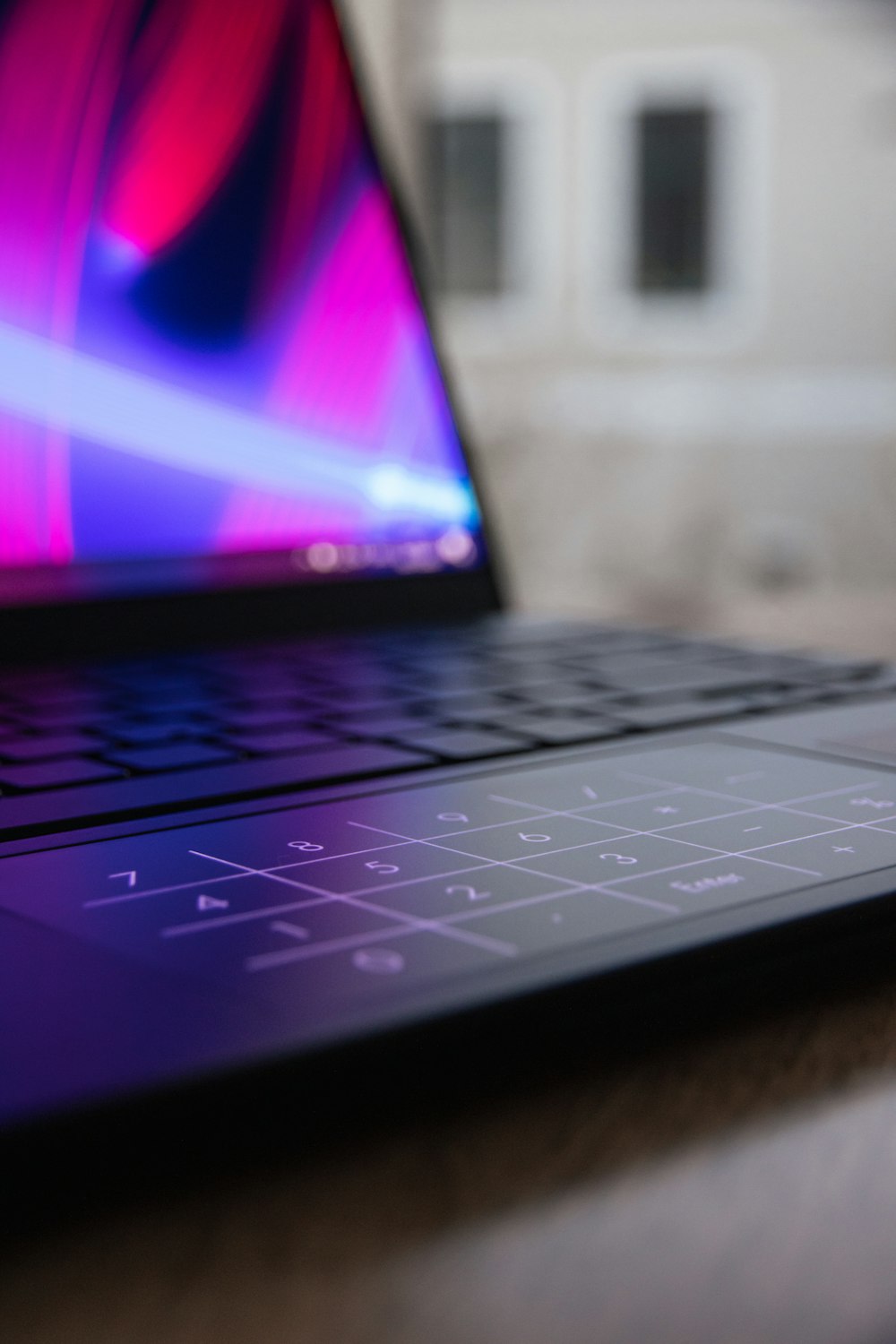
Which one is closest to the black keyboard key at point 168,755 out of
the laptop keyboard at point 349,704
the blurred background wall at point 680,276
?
the laptop keyboard at point 349,704

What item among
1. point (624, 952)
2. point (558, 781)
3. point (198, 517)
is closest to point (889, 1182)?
point (624, 952)

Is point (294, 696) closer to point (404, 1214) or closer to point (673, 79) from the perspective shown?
point (404, 1214)

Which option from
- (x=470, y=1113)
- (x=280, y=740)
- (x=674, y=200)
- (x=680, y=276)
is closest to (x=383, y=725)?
(x=280, y=740)

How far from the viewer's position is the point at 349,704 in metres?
0.54

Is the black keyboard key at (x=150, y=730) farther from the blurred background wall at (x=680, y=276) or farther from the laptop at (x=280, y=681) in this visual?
the blurred background wall at (x=680, y=276)

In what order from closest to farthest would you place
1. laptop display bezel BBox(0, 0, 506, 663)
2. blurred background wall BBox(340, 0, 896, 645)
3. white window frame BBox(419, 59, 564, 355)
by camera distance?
laptop display bezel BBox(0, 0, 506, 663), blurred background wall BBox(340, 0, 896, 645), white window frame BBox(419, 59, 564, 355)

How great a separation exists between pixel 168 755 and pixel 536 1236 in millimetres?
270

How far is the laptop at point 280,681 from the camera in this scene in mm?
244

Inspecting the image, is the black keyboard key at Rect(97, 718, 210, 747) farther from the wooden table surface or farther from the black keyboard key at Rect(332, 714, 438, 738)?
the wooden table surface

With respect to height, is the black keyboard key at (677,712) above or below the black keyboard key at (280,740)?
below

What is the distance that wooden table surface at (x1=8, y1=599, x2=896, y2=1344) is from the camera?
171 millimetres

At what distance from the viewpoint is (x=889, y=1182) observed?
20 centimetres

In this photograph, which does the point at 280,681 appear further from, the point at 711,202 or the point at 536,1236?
the point at 711,202

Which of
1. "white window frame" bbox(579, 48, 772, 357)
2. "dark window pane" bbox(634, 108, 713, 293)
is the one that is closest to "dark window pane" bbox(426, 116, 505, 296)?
"white window frame" bbox(579, 48, 772, 357)
